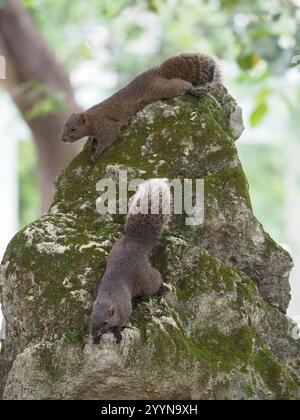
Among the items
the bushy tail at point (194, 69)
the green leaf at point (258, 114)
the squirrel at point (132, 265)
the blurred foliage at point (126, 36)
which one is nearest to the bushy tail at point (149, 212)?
the squirrel at point (132, 265)

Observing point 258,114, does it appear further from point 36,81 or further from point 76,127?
point 36,81

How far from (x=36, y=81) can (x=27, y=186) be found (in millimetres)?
10681

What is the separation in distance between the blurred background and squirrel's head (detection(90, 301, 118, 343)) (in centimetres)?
218

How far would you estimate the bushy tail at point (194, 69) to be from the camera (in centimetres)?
528

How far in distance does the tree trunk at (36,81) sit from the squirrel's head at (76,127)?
3.49m

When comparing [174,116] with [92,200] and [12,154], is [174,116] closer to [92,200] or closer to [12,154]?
[92,200]

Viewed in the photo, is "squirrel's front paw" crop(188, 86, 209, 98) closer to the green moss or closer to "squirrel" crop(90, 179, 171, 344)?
"squirrel" crop(90, 179, 171, 344)

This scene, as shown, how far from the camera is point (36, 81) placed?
935cm

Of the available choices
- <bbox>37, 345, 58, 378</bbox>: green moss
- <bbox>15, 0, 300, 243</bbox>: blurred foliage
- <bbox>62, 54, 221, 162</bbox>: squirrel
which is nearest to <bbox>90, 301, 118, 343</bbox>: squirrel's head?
<bbox>37, 345, 58, 378</bbox>: green moss

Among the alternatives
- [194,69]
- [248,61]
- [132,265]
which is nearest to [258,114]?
[248,61]

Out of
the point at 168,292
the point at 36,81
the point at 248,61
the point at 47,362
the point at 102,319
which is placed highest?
the point at 36,81

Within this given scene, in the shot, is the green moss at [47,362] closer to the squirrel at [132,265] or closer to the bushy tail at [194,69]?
the squirrel at [132,265]

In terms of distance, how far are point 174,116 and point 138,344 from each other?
1.50 m

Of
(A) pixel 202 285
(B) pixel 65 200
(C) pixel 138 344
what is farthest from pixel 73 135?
(C) pixel 138 344
